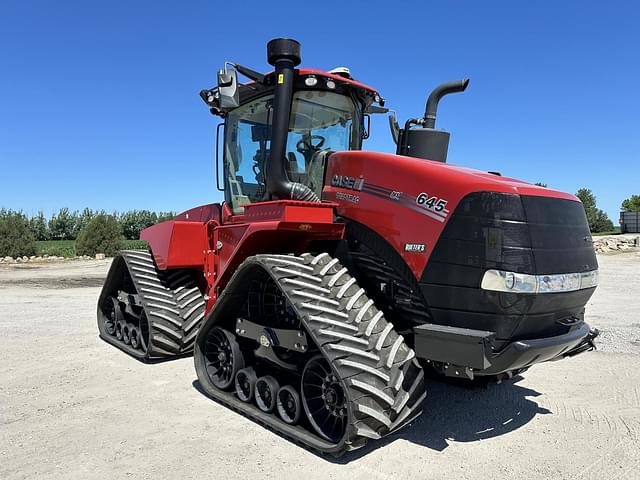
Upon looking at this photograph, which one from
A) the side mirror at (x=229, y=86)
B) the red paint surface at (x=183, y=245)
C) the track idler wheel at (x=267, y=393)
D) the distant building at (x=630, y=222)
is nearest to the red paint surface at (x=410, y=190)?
the side mirror at (x=229, y=86)

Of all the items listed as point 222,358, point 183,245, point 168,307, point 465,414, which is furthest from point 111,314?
point 465,414

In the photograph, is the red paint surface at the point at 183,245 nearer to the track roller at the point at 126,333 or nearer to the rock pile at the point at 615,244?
the track roller at the point at 126,333

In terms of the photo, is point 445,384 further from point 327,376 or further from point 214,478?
point 214,478

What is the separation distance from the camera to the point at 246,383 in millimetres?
4562

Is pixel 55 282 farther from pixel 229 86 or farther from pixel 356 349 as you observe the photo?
pixel 356 349

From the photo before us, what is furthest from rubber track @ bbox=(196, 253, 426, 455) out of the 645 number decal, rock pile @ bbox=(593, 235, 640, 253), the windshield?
rock pile @ bbox=(593, 235, 640, 253)

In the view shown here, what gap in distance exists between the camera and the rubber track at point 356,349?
128 inches

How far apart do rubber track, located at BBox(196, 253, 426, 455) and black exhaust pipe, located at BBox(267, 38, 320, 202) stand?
0.85 meters

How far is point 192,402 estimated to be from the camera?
4742 mm

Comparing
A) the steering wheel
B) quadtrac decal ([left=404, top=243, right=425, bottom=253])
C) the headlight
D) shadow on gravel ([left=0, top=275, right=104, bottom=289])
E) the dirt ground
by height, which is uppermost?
the steering wheel

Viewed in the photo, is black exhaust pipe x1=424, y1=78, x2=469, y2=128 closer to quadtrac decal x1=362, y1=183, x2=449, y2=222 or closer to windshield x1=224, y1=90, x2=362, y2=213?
windshield x1=224, y1=90, x2=362, y2=213

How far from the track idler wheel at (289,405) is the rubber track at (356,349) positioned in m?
0.14

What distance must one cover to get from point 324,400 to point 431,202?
1.56 m

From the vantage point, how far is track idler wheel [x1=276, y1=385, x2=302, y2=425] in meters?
3.92
